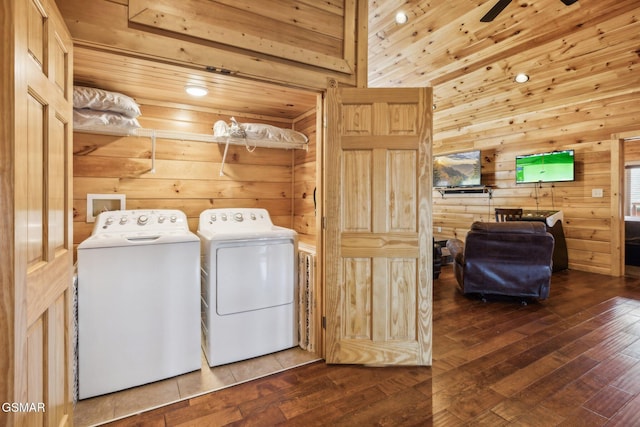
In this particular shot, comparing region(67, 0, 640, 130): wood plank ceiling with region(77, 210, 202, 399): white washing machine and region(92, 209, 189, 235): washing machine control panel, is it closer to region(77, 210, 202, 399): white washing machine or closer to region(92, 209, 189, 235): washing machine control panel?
region(92, 209, 189, 235): washing machine control panel

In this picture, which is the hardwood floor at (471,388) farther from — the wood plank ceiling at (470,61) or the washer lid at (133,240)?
the wood plank ceiling at (470,61)

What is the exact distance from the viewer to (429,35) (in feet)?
11.9

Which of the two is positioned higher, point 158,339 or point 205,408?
point 158,339

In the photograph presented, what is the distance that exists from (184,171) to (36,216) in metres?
1.89

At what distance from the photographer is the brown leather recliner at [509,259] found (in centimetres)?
329

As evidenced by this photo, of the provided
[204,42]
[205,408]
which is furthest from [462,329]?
[204,42]

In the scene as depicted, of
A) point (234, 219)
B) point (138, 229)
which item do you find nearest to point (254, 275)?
point (234, 219)

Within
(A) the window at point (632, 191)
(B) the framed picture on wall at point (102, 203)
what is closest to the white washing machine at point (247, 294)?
(B) the framed picture on wall at point (102, 203)

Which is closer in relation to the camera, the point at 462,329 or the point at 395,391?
the point at 395,391

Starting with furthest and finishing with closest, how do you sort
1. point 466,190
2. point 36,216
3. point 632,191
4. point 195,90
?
point 632,191 → point 466,190 → point 195,90 → point 36,216

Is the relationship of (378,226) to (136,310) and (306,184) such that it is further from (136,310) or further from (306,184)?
(136,310)

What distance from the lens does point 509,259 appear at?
3.36 meters

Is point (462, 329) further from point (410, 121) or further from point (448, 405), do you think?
point (410, 121)

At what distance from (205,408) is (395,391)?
1109mm
